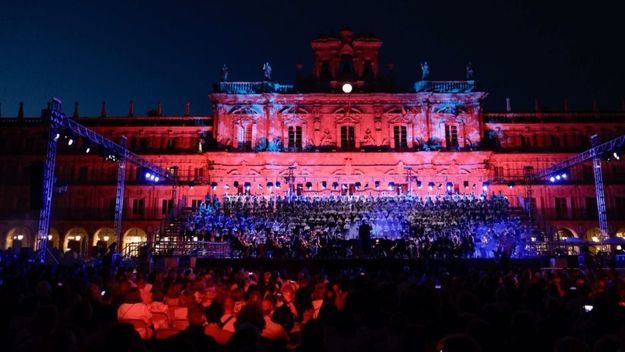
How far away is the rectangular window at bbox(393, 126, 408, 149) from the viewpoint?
129ft

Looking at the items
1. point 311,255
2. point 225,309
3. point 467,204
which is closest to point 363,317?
point 225,309

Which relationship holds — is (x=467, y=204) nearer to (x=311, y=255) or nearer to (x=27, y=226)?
(x=311, y=255)

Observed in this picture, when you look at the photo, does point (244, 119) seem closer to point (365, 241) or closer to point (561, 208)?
point (365, 241)

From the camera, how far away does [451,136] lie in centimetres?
3944

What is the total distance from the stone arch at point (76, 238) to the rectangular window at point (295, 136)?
19154 millimetres

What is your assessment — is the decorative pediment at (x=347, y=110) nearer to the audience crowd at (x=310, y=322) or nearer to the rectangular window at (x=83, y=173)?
the rectangular window at (x=83, y=173)

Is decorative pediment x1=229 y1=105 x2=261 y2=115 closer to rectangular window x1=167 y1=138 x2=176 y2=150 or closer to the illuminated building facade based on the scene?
the illuminated building facade

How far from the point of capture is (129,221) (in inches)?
1608

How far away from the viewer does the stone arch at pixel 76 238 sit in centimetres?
4075

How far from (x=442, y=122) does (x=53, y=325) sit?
37.5m

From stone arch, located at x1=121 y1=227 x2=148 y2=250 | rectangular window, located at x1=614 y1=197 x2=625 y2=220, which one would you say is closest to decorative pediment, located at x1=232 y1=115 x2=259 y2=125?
stone arch, located at x1=121 y1=227 x2=148 y2=250

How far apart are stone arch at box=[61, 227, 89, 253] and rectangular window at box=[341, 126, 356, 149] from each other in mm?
23127

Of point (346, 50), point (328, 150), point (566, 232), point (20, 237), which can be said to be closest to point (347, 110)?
point (328, 150)

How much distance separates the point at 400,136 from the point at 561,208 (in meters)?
15.1
